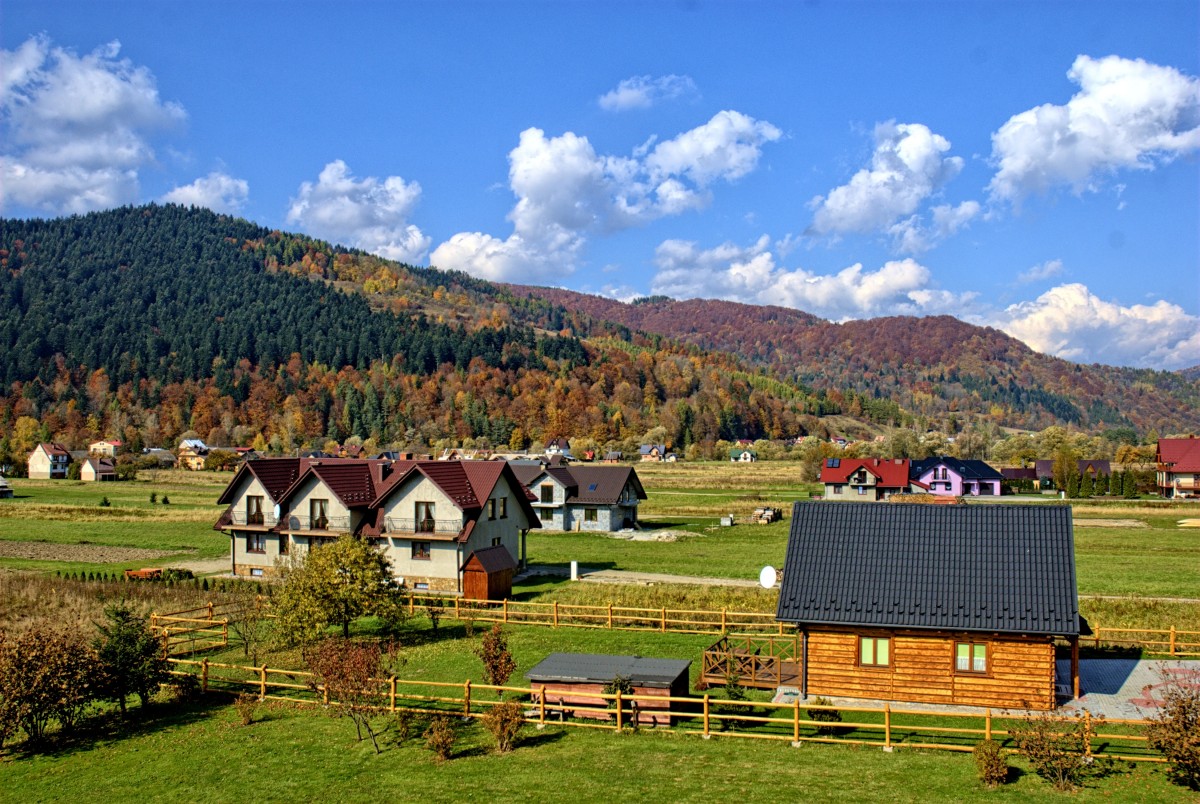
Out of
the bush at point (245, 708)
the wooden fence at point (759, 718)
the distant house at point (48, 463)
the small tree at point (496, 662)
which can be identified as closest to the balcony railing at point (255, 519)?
the wooden fence at point (759, 718)

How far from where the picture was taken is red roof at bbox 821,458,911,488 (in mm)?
99125

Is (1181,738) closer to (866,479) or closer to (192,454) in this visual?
(866,479)

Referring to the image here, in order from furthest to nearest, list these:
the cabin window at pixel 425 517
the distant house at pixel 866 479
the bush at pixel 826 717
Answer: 1. the distant house at pixel 866 479
2. the cabin window at pixel 425 517
3. the bush at pixel 826 717

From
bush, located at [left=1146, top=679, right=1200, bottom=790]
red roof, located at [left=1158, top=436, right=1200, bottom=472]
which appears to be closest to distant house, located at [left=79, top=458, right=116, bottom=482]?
red roof, located at [left=1158, top=436, right=1200, bottom=472]

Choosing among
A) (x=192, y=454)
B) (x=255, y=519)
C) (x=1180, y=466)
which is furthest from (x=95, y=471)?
(x=1180, y=466)

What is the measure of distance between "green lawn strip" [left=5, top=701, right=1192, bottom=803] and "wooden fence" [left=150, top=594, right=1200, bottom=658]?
9.55 meters

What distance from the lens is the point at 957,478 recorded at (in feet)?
353

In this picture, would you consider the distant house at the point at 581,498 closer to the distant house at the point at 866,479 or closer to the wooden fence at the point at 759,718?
the distant house at the point at 866,479

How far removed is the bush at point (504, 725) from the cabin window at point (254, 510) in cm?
3181

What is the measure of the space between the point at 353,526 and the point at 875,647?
99.0 feet

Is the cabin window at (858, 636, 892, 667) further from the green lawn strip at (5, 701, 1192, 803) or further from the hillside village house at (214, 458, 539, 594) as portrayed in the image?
the hillside village house at (214, 458, 539, 594)

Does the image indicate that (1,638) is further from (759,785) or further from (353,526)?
(353,526)

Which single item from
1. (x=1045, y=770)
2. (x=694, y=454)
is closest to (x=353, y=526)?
(x=1045, y=770)

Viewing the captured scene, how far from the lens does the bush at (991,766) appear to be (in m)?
18.7
